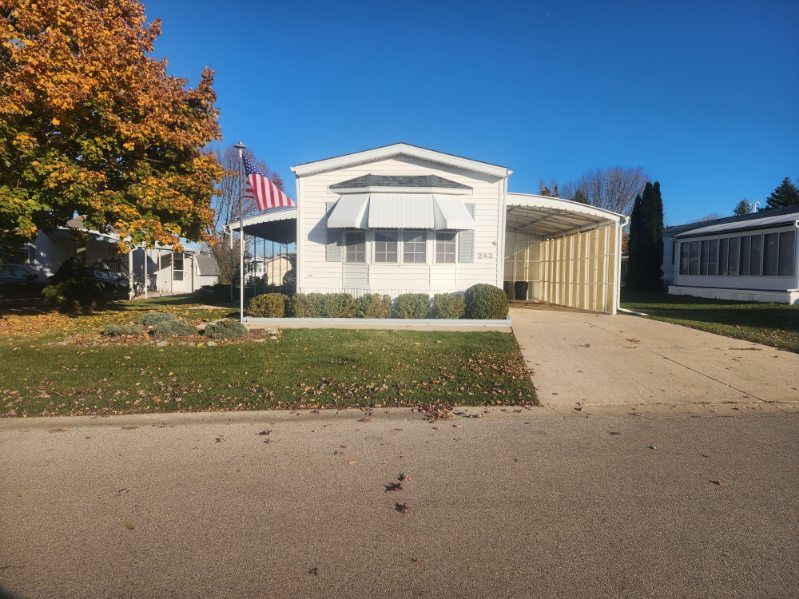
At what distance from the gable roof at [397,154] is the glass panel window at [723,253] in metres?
14.7

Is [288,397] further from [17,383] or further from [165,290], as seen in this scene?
[165,290]

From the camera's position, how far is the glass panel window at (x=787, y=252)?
61.9ft

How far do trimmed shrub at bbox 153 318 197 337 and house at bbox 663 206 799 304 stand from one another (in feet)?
65.2

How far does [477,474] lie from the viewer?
13.3 ft

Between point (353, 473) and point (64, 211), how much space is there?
11082 millimetres

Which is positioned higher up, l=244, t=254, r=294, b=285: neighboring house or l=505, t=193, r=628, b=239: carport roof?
l=505, t=193, r=628, b=239: carport roof

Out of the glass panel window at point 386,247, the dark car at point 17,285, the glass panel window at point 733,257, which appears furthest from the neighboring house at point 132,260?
the glass panel window at point 733,257

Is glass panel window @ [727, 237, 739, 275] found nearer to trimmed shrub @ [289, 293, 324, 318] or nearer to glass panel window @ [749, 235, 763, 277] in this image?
glass panel window @ [749, 235, 763, 277]

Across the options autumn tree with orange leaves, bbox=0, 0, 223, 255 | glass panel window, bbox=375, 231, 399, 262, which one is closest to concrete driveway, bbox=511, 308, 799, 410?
glass panel window, bbox=375, 231, 399, 262

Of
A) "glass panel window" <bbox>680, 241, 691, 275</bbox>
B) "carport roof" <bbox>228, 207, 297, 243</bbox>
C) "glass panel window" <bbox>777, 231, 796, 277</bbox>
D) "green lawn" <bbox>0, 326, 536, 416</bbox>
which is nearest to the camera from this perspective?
"green lawn" <bbox>0, 326, 536, 416</bbox>

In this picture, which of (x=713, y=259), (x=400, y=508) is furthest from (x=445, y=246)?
(x=713, y=259)

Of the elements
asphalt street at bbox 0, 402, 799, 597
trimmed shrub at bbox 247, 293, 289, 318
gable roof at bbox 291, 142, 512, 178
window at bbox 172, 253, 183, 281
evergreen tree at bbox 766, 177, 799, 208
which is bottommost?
asphalt street at bbox 0, 402, 799, 597

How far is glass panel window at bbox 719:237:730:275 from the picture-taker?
2303cm

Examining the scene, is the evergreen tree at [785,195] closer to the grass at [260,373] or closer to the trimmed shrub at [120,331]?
the grass at [260,373]
